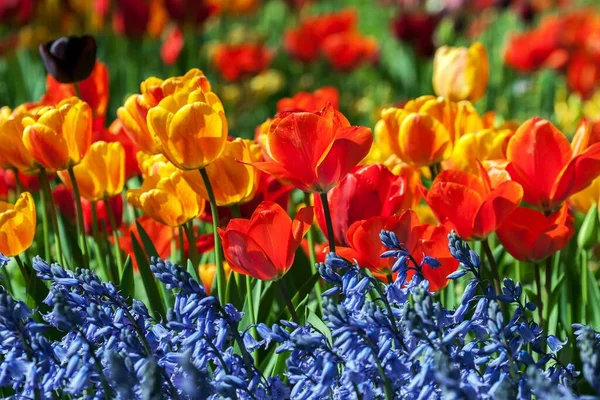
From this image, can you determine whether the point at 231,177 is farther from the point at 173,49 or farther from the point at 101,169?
the point at 173,49

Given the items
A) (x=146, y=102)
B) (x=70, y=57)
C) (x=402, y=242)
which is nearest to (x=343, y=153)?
(x=402, y=242)

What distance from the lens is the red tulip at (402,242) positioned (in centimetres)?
137

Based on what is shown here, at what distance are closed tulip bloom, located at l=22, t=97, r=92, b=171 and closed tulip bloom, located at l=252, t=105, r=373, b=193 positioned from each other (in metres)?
0.42

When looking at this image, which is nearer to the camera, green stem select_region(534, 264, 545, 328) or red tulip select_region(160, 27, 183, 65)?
green stem select_region(534, 264, 545, 328)

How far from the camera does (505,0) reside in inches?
214

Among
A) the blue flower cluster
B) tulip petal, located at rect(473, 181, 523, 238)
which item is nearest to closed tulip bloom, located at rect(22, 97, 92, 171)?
the blue flower cluster

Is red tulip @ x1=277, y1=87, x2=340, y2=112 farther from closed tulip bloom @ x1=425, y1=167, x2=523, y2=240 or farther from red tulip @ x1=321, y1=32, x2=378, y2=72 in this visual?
red tulip @ x1=321, y1=32, x2=378, y2=72

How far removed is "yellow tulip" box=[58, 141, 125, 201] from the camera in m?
1.78

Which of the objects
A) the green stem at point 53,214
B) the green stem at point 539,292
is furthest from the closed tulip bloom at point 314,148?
the green stem at point 53,214

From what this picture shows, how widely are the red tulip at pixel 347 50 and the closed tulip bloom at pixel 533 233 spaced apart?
3.55 meters

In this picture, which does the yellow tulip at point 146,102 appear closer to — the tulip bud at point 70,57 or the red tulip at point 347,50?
the tulip bud at point 70,57

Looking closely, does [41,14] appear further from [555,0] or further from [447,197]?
[447,197]

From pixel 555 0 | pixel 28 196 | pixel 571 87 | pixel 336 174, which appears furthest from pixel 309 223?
pixel 555 0

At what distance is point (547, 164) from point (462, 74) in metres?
0.72
